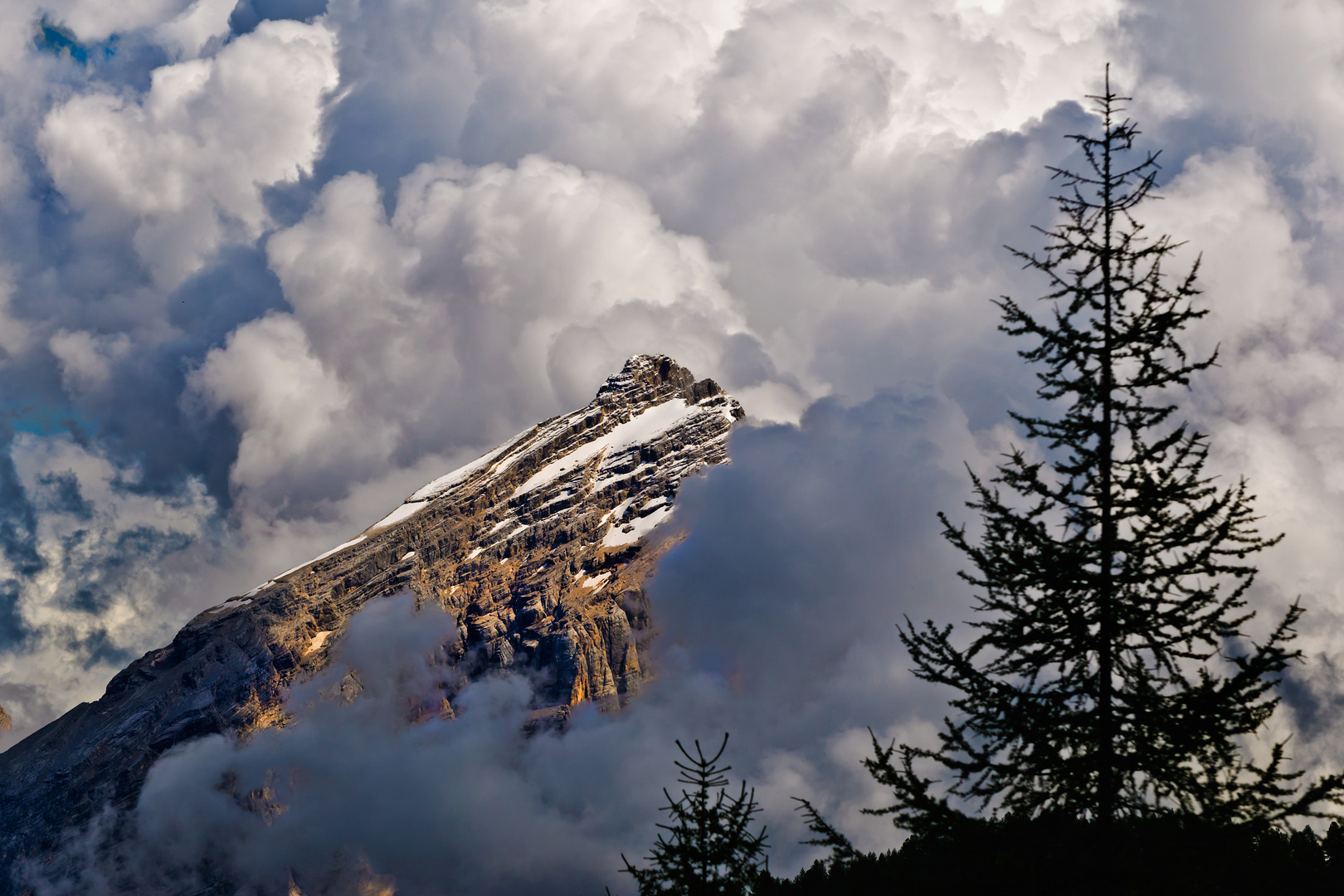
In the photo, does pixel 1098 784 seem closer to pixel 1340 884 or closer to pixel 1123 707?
pixel 1123 707

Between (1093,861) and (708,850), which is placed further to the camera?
(708,850)

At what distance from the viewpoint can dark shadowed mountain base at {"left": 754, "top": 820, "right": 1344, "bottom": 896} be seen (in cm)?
1805

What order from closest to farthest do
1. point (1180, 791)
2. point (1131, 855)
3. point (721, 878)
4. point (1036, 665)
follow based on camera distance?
point (1131, 855) → point (1180, 791) → point (1036, 665) → point (721, 878)

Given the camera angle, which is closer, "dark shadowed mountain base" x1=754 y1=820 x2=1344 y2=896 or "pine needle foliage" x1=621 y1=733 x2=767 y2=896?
"dark shadowed mountain base" x1=754 y1=820 x2=1344 y2=896

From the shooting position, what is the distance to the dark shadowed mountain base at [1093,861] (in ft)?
59.2

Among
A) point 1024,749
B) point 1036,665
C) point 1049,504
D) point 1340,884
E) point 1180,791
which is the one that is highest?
point 1049,504

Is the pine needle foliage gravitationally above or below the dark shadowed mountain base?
above

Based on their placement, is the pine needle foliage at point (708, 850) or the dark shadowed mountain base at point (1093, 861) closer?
the dark shadowed mountain base at point (1093, 861)

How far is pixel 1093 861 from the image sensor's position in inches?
731

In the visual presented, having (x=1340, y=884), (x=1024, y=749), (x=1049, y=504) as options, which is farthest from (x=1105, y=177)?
(x=1340, y=884)

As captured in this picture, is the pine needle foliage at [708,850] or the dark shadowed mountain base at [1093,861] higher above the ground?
the pine needle foliage at [708,850]

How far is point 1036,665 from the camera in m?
21.3

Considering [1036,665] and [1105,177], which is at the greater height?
[1105,177]

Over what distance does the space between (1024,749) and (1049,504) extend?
465 centimetres
